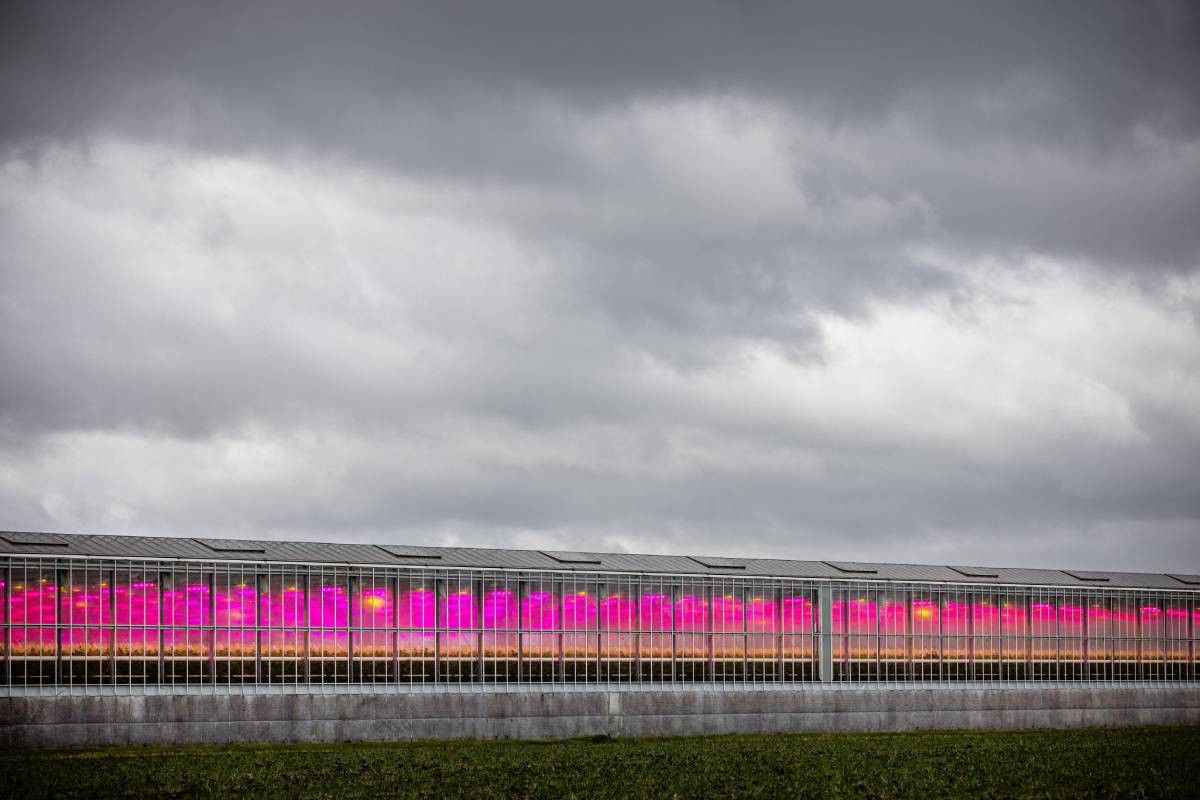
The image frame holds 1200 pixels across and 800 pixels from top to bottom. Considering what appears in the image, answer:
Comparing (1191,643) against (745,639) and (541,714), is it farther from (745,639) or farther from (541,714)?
(541,714)

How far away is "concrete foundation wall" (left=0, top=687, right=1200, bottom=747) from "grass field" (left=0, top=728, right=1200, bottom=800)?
5.10ft

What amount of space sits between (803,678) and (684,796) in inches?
1229

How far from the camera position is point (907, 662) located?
247ft

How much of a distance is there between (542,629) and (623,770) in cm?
1755

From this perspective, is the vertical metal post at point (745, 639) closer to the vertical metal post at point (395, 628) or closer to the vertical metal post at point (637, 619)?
the vertical metal post at point (637, 619)

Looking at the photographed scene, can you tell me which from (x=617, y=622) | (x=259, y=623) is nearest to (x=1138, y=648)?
(x=617, y=622)

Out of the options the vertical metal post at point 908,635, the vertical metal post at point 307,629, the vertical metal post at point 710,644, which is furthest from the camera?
the vertical metal post at point 908,635

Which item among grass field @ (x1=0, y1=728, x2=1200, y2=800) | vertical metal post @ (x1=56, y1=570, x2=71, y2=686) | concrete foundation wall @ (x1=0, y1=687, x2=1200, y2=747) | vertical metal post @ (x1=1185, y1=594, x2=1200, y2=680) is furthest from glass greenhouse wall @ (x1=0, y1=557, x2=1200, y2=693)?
grass field @ (x1=0, y1=728, x2=1200, y2=800)

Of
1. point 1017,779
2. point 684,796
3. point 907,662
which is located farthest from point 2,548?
point 907,662

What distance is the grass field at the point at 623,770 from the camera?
4262cm

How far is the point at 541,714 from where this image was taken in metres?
61.5

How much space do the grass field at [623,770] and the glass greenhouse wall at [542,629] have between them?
5078mm

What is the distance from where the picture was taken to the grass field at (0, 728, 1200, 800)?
1678 inches

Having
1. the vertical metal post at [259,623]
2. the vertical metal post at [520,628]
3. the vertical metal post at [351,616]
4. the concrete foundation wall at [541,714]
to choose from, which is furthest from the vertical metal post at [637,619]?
the vertical metal post at [259,623]
